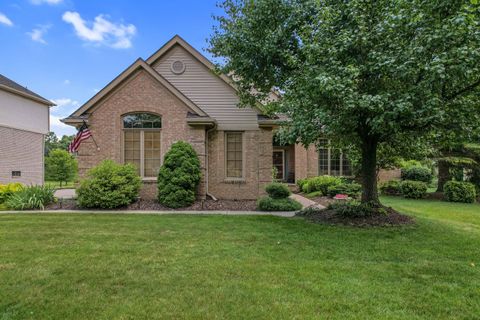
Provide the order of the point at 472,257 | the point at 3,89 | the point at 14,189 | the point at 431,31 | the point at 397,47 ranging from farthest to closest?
the point at 3,89
the point at 14,189
the point at 397,47
the point at 431,31
the point at 472,257

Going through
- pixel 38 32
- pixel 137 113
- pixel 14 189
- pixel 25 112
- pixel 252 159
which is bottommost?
pixel 14 189

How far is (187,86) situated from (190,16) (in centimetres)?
404

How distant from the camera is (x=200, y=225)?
8.05 metres

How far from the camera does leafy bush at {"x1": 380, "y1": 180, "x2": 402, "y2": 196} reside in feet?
55.5

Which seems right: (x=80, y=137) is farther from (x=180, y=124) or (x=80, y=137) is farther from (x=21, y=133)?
(x=21, y=133)

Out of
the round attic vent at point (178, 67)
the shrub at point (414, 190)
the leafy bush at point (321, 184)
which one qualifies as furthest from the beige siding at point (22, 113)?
the shrub at point (414, 190)

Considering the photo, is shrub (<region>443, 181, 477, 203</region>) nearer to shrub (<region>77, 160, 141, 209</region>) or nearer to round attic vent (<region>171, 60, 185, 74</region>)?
round attic vent (<region>171, 60, 185, 74</region>)

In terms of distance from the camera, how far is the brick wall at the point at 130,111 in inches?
470

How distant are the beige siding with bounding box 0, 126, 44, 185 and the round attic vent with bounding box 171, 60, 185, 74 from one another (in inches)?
437

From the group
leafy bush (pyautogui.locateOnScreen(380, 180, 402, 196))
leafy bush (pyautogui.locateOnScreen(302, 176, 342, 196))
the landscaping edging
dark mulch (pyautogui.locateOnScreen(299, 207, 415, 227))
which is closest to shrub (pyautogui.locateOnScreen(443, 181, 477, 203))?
leafy bush (pyautogui.locateOnScreen(380, 180, 402, 196))

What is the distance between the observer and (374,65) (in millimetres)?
6668

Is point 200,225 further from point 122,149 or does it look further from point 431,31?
point 431,31

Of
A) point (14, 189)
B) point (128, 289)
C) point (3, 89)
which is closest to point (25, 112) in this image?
point (3, 89)

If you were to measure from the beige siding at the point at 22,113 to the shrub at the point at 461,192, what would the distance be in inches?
935
